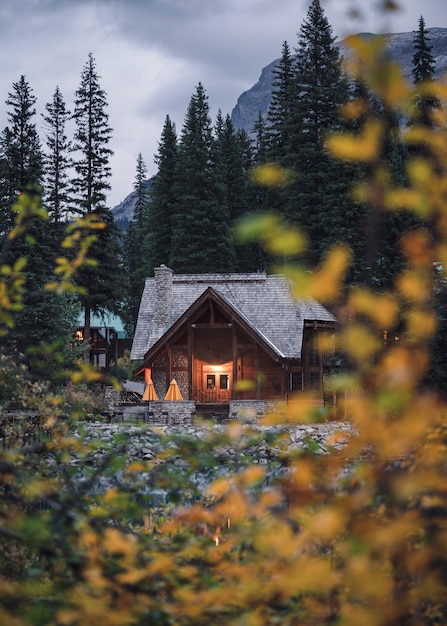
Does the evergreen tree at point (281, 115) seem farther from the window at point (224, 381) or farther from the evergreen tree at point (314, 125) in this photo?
the window at point (224, 381)

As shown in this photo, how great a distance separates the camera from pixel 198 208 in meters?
45.1

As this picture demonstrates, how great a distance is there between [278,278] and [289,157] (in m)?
12.2

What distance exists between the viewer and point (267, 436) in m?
4.08

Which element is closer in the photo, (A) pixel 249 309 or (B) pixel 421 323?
(B) pixel 421 323

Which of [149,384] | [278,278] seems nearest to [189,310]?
[149,384]

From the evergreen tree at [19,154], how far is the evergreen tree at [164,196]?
12.0 meters

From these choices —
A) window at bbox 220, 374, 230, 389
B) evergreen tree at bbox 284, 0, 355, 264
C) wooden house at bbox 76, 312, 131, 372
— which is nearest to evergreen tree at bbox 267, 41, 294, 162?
evergreen tree at bbox 284, 0, 355, 264

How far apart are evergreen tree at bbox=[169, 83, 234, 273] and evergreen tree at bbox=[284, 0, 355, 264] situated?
4834 millimetres

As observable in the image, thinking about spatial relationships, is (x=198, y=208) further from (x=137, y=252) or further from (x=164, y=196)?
(x=137, y=252)

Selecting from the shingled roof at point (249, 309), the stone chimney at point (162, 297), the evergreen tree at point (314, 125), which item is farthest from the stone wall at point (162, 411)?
the evergreen tree at point (314, 125)

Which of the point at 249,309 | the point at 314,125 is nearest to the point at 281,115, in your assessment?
the point at 314,125

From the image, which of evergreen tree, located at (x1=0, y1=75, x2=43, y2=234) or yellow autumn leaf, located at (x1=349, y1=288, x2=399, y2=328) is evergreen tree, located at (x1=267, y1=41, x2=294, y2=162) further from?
yellow autumn leaf, located at (x1=349, y1=288, x2=399, y2=328)

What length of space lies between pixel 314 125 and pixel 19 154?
57.2 feet

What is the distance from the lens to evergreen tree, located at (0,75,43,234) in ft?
107
